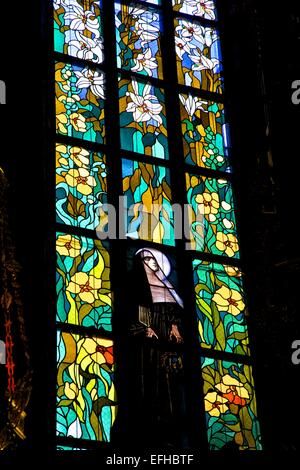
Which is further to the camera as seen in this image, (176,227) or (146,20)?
(146,20)

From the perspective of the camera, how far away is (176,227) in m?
10.9

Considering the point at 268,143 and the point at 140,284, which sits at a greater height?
the point at 268,143

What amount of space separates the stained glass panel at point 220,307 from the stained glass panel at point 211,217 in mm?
160

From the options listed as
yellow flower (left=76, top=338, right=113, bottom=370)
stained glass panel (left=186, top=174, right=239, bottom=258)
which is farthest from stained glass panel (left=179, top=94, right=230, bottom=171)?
yellow flower (left=76, top=338, right=113, bottom=370)

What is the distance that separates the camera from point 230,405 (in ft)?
33.9

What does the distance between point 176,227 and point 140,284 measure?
704 millimetres

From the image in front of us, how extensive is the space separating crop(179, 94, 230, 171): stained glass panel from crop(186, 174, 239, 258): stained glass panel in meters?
0.16

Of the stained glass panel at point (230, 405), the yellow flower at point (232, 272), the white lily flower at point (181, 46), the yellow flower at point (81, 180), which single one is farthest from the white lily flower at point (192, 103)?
the stained glass panel at point (230, 405)

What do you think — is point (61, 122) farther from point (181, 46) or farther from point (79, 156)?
point (181, 46)

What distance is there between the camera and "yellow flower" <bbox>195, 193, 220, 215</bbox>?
1114 cm

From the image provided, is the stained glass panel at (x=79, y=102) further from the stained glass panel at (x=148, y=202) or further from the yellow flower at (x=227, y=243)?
the yellow flower at (x=227, y=243)
